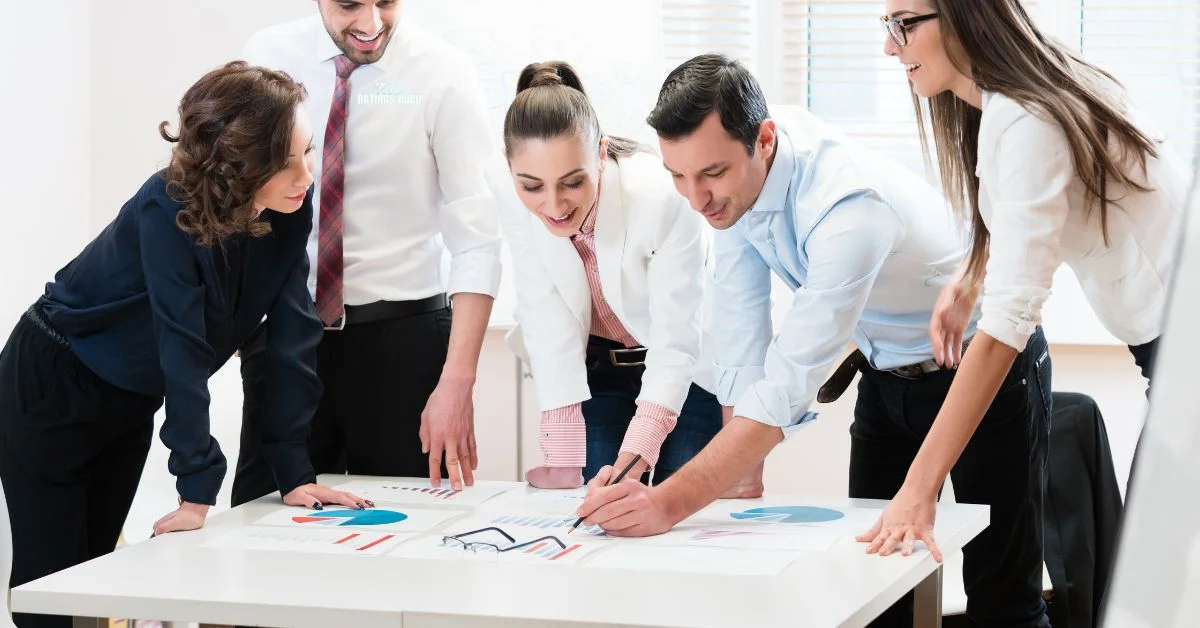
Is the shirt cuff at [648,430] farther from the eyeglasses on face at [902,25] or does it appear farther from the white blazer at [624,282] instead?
the eyeglasses on face at [902,25]

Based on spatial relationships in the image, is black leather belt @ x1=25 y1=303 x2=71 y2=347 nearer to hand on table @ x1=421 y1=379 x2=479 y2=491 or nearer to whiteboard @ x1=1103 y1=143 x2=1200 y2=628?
hand on table @ x1=421 y1=379 x2=479 y2=491

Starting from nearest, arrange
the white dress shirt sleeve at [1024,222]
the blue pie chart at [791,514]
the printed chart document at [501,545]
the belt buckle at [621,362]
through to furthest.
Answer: the white dress shirt sleeve at [1024,222]
the printed chart document at [501,545]
the blue pie chart at [791,514]
the belt buckle at [621,362]

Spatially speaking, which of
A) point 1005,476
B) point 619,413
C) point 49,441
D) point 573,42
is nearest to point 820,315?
point 1005,476

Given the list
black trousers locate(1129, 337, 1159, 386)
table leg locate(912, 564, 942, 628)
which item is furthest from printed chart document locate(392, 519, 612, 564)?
black trousers locate(1129, 337, 1159, 386)

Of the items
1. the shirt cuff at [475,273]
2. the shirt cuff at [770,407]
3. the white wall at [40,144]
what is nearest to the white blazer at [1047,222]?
the shirt cuff at [770,407]

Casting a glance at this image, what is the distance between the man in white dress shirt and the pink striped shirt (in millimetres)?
156

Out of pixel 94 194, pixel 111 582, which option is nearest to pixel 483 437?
pixel 94 194

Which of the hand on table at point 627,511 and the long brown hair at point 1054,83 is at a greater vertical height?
the long brown hair at point 1054,83

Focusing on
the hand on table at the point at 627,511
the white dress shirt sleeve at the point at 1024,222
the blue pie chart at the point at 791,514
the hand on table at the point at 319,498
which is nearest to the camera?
the white dress shirt sleeve at the point at 1024,222

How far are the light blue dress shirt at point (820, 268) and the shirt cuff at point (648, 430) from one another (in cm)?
11

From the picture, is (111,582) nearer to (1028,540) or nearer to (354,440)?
(354,440)

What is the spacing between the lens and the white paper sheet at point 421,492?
6.01 ft

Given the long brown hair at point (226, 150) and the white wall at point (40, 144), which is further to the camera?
the white wall at point (40, 144)

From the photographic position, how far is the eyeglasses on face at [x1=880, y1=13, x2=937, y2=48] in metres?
1.47
